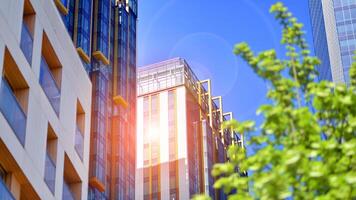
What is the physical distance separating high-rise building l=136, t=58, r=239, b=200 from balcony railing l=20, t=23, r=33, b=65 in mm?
64792

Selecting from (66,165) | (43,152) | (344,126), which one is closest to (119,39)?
(66,165)

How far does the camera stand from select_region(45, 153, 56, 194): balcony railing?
30.1 meters

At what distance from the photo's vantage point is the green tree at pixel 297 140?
9.59 m

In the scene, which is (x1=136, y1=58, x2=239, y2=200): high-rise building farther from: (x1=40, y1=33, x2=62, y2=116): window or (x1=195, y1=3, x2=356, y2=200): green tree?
(x1=195, y1=3, x2=356, y2=200): green tree

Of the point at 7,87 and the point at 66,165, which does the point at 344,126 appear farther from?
the point at 66,165

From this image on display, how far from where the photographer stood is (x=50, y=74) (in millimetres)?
32188

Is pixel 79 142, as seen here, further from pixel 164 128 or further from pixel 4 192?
pixel 164 128

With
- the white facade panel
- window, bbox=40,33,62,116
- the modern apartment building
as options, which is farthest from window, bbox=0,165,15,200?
the white facade panel

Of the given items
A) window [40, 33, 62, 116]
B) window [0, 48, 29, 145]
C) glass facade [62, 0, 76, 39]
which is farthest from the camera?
glass facade [62, 0, 76, 39]

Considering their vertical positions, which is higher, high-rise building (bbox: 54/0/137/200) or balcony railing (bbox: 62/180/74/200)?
high-rise building (bbox: 54/0/137/200)

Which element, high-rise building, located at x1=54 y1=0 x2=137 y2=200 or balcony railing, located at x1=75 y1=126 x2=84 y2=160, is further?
high-rise building, located at x1=54 y1=0 x2=137 y2=200

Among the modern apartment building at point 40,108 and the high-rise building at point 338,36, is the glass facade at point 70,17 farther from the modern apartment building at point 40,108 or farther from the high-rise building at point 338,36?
the high-rise building at point 338,36

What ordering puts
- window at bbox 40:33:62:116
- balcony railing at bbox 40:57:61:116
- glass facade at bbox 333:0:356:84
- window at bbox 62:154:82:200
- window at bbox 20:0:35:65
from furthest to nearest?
1. glass facade at bbox 333:0:356:84
2. window at bbox 62:154:82:200
3. window at bbox 40:33:62:116
4. balcony railing at bbox 40:57:61:116
5. window at bbox 20:0:35:65

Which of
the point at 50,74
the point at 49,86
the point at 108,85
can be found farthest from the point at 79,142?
the point at 108,85
